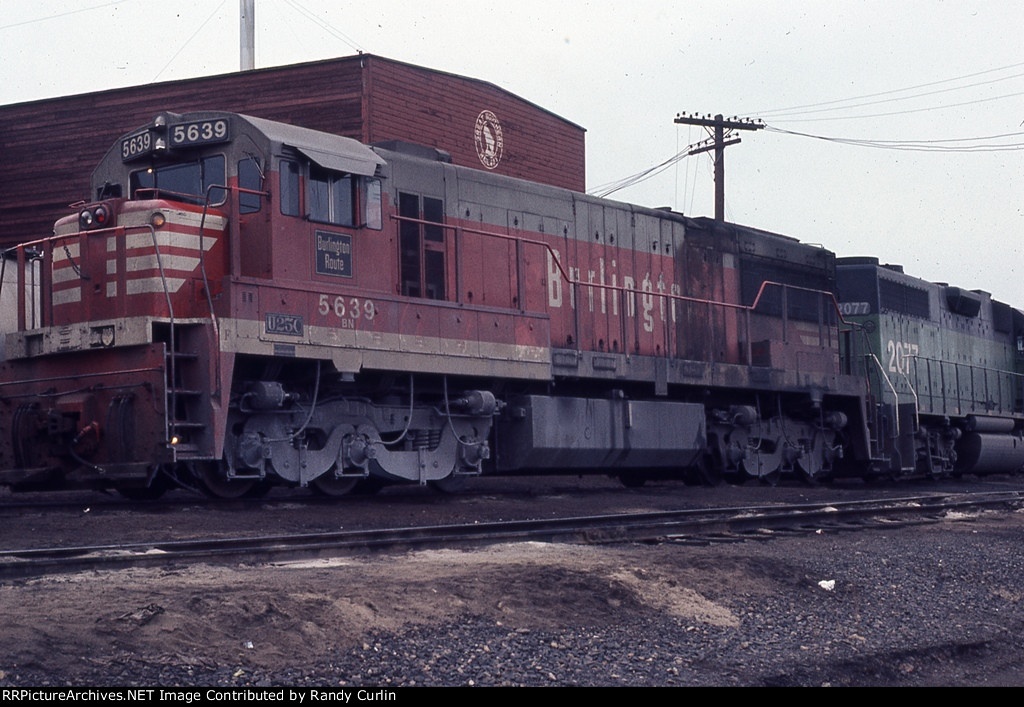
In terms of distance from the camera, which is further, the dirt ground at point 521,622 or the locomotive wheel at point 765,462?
the locomotive wheel at point 765,462

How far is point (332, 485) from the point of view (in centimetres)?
1139

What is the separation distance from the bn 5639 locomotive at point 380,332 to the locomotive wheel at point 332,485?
0.11 ft

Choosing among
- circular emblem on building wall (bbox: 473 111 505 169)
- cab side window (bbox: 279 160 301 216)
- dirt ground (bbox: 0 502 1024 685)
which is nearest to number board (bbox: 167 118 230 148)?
cab side window (bbox: 279 160 301 216)

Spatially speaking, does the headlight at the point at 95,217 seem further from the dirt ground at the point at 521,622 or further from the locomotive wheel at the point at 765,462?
the locomotive wheel at the point at 765,462

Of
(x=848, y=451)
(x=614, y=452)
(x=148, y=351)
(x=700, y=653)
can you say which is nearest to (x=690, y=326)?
(x=614, y=452)

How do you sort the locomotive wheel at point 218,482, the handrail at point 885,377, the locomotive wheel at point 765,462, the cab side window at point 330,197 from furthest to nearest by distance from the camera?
the handrail at point 885,377 < the locomotive wheel at point 765,462 < the cab side window at point 330,197 < the locomotive wheel at point 218,482

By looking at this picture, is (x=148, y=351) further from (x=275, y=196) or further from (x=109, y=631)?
(x=109, y=631)

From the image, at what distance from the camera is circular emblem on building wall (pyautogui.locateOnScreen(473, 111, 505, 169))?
2192 centimetres

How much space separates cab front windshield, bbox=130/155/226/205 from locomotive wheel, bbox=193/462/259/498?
235cm

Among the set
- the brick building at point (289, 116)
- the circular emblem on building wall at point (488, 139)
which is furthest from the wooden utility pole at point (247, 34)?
the circular emblem on building wall at point (488, 139)

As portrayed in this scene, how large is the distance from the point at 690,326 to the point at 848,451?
417cm

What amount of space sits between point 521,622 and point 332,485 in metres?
6.45

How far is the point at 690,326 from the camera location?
15.1m

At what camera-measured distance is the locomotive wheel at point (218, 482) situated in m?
10.2
